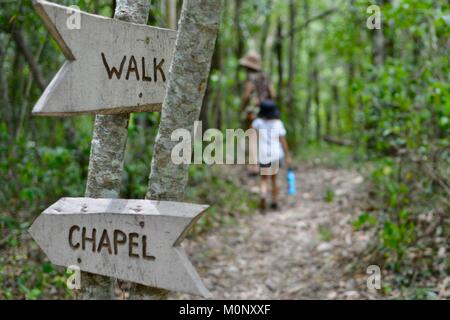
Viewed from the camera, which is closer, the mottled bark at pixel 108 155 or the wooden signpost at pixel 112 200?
the wooden signpost at pixel 112 200

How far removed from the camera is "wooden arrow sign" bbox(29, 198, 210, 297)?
2.07 metres

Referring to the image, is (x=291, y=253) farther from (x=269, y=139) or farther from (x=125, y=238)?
(x=125, y=238)

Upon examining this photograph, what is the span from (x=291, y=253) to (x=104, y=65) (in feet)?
13.8

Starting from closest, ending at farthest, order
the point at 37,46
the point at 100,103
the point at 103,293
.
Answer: the point at 100,103 → the point at 103,293 → the point at 37,46

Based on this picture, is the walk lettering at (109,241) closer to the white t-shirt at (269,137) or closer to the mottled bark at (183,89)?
the mottled bark at (183,89)

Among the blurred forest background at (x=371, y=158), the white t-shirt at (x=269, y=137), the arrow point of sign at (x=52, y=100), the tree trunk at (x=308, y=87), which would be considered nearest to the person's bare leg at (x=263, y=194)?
the blurred forest background at (x=371, y=158)

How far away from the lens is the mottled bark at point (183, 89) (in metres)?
2.39

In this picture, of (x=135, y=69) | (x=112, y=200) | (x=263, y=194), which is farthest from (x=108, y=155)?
(x=263, y=194)

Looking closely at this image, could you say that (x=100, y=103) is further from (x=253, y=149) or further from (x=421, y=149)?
(x=253, y=149)

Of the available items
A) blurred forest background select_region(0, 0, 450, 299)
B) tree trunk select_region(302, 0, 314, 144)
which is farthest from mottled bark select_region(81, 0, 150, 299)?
tree trunk select_region(302, 0, 314, 144)

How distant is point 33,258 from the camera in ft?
15.9

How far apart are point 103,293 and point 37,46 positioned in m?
5.08

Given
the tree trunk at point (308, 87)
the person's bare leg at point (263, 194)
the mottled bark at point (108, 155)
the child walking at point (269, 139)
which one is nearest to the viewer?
the mottled bark at point (108, 155)
